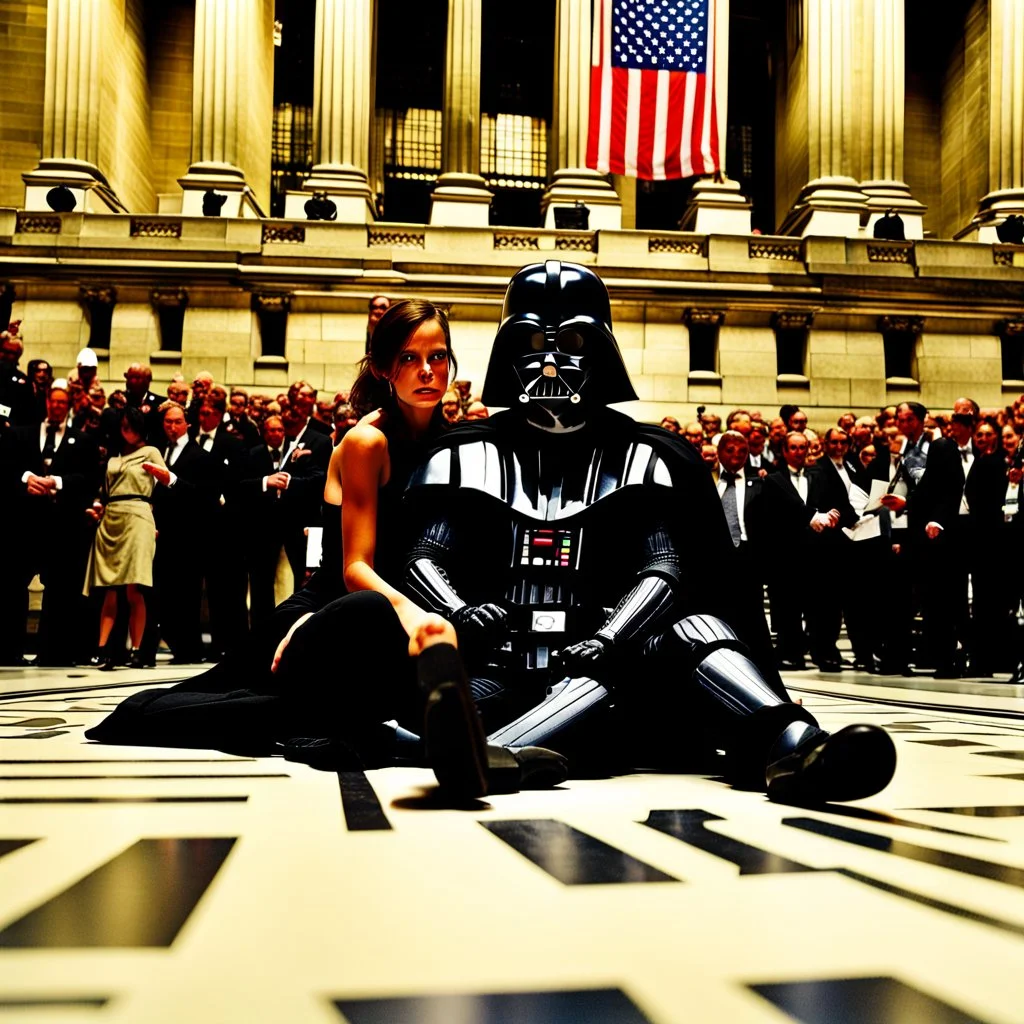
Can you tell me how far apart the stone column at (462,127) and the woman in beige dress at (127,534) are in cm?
1568

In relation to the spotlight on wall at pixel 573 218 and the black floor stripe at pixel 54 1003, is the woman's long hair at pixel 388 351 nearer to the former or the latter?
the black floor stripe at pixel 54 1003

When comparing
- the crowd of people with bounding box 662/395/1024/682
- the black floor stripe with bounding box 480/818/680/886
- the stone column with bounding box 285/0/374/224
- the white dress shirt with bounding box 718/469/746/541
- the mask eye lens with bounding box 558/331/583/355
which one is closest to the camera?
the black floor stripe with bounding box 480/818/680/886

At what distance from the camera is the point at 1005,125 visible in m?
26.3

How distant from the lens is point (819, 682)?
395 inches

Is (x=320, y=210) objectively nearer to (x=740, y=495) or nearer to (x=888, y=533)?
(x=740, y=495)

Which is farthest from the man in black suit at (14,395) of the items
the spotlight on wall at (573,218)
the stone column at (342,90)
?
the spotlight on wall at (573,218)

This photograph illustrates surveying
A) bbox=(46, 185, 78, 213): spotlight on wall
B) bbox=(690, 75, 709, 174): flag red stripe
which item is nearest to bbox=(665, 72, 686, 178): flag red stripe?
bbox=(690, 75, 709, 174): flag red stripe

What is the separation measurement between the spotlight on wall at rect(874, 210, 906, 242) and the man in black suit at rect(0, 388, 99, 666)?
19297 mm

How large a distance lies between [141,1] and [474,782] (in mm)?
32367

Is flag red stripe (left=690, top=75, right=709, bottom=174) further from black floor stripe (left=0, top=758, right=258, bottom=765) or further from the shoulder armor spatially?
black floor stripe (left=0, top=758, right=258, bottom=765)

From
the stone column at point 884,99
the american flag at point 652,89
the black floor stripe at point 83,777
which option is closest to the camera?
the black floor stripe at point 83,777

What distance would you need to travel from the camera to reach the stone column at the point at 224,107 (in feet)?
79.9

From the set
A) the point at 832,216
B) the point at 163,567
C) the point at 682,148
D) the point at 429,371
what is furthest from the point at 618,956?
the point at 832,216

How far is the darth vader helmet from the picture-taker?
4.53 meters
